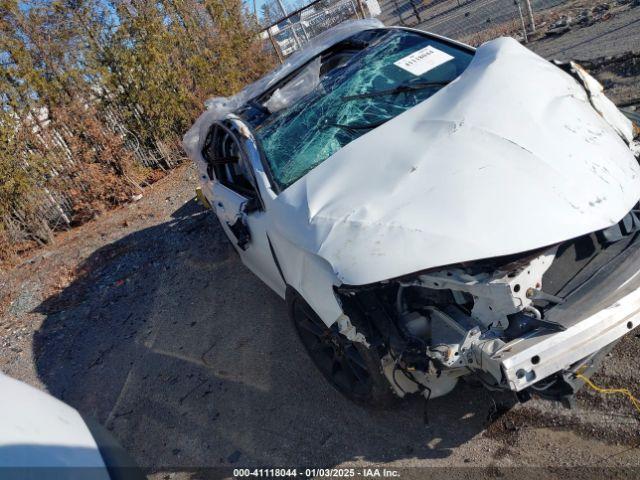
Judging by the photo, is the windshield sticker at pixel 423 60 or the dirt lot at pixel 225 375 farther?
the windshield sticker at pixel 423 60

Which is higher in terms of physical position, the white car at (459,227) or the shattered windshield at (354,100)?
the shattered windshield at (354,100)

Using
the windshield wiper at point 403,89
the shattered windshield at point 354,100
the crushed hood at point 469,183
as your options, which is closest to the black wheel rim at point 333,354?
the crushed hood at point 469,183

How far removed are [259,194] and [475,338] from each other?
1789 millimetres

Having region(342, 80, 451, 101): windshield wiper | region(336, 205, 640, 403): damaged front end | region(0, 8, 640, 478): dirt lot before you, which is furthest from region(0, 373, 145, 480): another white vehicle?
region(342, 80, 451, 101): windshield wiper

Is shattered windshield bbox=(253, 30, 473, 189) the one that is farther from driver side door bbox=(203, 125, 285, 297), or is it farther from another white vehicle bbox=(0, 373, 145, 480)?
another white vehicle bbox=(0, 373, 145, 480)

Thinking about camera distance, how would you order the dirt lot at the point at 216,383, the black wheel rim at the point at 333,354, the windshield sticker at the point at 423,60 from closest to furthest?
the dirt lot at the point at 216,383 < the black wheel rim at the point at 333,354 < the windshield sticker at the point at 423,60

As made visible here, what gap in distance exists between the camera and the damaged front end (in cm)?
207

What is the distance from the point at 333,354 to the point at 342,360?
115 mm

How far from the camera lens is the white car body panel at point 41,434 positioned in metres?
1.81

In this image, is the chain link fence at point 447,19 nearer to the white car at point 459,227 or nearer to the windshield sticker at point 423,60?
the windshield sticker at point 423,60

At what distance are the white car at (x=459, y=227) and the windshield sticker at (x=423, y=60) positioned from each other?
0.05 metres

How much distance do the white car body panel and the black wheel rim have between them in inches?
50.3

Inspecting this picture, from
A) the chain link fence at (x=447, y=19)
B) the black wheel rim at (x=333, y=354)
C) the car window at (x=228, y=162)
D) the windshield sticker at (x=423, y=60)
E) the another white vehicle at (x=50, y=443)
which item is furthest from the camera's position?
the chain link fence at (x=447, y=19)

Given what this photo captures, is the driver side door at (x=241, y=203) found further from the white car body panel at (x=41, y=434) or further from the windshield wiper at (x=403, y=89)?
the white car body panel at (x=41, y=434)
